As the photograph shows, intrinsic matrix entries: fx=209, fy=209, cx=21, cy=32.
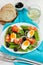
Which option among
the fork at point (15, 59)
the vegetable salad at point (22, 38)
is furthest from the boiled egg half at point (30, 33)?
the fork at point (15, 59)

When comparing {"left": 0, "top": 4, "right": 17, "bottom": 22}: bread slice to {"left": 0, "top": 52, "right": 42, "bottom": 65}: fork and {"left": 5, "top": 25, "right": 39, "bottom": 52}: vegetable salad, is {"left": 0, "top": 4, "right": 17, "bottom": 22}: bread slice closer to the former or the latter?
{"left": 5, "top": 25, "right": 39, "bottom": 52}: vegetable salad

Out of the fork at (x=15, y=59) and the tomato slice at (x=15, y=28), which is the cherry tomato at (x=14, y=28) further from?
the fork at (x=15, y=59)

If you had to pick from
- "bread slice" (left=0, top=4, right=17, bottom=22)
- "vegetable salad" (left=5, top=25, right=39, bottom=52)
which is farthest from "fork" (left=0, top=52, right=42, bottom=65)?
"bread slice" (left=0, top=4, right=17, bottom=22)

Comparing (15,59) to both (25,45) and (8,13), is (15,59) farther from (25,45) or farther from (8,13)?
(8,13)

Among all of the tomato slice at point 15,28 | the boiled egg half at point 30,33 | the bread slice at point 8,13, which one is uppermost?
the bread slice at point 8,13

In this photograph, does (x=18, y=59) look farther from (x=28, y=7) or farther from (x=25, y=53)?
(x=28, y=7)

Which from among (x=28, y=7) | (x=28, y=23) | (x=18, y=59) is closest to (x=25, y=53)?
(x=18, y=59)

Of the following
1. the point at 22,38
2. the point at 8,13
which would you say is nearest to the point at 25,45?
the point at 22,38
